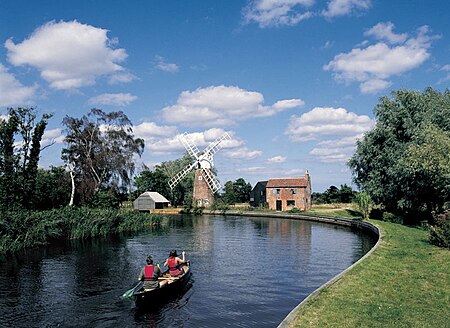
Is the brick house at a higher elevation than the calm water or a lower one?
higher

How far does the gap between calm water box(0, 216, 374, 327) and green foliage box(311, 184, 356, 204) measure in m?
60.0

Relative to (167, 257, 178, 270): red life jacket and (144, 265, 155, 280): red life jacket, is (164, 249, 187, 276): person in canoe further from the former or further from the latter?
(144, 265, 155, 280): red life jacket

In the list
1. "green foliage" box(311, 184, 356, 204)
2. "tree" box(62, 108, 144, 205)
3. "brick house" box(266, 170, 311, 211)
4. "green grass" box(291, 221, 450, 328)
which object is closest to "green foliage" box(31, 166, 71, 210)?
"tree" box(62, 108, 144, 205)

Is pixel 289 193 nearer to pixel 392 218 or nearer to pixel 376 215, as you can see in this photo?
pixel 376 215

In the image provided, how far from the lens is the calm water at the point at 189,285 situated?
16.1 metres

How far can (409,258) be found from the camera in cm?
2181

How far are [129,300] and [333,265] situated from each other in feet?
46.6

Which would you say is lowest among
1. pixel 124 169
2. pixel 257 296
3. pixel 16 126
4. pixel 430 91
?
pixel 257 296

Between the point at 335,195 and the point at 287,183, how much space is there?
86.7 ft

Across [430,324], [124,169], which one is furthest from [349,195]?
[430,324]

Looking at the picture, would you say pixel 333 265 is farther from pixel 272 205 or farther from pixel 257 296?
pixel 272 205

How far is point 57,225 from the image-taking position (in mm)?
36938

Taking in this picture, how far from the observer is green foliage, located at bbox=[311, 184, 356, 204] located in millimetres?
98250

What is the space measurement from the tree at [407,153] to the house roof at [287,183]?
24.1m
